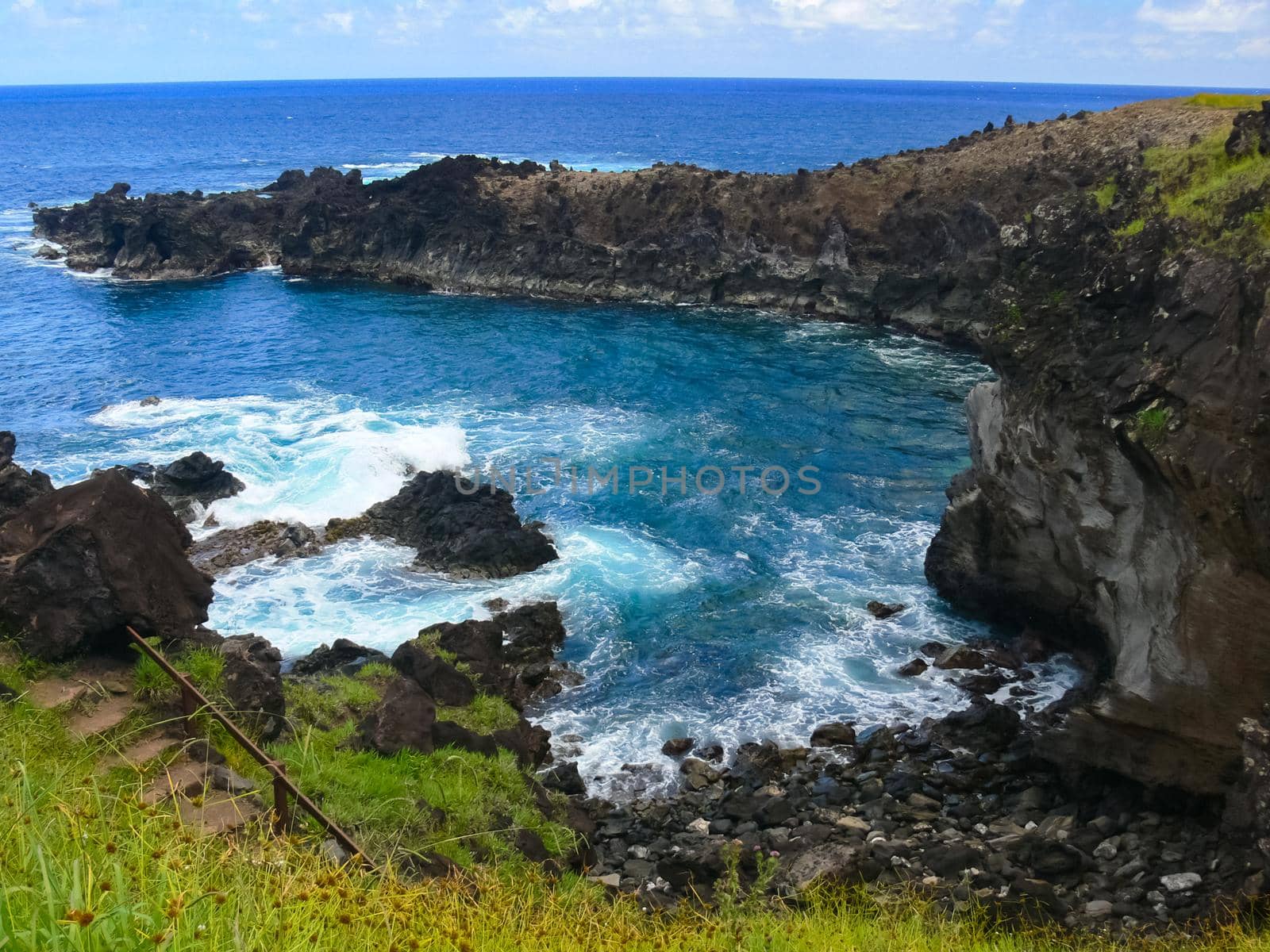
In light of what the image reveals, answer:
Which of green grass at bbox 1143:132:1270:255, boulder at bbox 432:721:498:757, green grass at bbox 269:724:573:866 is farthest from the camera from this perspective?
green grass at bbox 1143:132:1270:255

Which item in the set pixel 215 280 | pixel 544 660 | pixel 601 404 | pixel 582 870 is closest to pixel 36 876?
pixel 582 870

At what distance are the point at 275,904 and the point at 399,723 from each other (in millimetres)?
7431

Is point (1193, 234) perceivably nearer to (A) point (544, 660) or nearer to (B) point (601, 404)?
(A) point (544, 660)

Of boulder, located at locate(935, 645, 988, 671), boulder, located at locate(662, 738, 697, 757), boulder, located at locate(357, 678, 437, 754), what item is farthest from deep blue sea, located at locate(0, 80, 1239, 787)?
boulder, located at locate(357, 678, 437, 754)

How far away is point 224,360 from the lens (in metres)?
42.0

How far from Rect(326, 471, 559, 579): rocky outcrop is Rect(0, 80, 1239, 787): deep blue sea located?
54 cm

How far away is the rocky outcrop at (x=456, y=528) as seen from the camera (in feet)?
77.4

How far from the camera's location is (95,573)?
1225 cm

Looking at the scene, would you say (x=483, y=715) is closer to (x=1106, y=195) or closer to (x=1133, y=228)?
(x=1133, y=228)

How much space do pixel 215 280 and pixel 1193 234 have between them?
178ft

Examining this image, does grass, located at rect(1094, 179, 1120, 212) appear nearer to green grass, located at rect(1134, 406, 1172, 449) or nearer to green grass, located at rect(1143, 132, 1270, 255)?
green grass, located at rect(1143, 132, 1270, 255)

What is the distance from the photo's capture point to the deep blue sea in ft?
66.1

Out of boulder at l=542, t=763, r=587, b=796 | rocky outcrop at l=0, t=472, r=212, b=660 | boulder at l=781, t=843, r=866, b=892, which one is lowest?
boulder at l=542, t=763, r=587, b=796

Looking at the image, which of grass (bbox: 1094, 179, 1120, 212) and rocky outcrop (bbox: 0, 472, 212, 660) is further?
grass (bbox: 1094, 179, 1120, 212)
